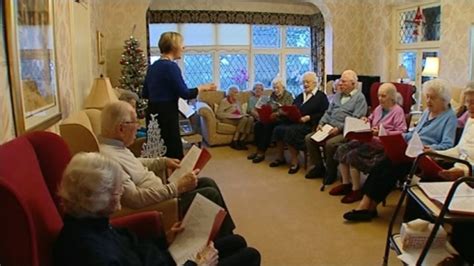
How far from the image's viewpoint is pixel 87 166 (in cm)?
147

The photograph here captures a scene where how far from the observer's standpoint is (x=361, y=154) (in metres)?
4.00

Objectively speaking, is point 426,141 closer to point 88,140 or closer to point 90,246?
point 88,140

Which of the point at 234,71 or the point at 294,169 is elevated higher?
the point at 234,71

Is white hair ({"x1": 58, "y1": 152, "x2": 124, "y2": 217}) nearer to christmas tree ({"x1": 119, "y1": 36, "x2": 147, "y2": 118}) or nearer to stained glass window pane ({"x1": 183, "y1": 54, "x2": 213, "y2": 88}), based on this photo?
christmas tree ({"x1": 119, "y1": 36, "x2": 147, "y2": 118})

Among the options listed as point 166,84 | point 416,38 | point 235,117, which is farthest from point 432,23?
point 166,84

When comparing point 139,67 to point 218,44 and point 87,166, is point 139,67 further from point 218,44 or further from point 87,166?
point 87,166

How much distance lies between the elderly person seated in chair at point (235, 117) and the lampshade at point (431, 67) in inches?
100

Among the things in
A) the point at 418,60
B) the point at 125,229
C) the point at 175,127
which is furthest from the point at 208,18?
the point at 125,229

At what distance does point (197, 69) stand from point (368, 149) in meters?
4.61

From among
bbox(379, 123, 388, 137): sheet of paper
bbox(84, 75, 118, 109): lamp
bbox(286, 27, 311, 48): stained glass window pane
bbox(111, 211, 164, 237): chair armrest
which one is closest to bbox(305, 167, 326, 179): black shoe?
bbox(379, 123, 388, 137): sheet of paper

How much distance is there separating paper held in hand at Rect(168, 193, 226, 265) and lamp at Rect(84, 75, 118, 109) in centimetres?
197

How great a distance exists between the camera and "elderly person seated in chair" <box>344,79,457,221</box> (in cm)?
339

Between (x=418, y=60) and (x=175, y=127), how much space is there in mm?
4312

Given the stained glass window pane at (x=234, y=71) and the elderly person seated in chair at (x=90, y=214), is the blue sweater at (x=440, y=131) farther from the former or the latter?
the stained glass window pane at (x=234, y=71)
